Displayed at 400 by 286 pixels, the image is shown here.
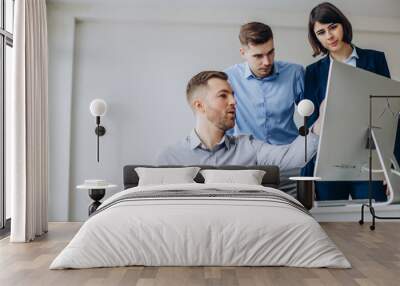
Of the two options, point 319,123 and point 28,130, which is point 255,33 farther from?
point 28,130

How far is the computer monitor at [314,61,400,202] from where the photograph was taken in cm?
583

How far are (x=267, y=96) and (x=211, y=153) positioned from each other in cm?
101

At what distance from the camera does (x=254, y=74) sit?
250 inches

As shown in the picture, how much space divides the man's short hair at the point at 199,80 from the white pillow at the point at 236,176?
1041mm

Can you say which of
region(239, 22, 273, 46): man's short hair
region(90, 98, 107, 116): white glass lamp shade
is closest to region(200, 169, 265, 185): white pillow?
region(90, 98, 107, 116): white glass lamp shade

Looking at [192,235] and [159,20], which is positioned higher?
[159,20]

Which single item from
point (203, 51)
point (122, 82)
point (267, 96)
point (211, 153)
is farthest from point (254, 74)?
point (122, 82)

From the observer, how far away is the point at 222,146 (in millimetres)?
6285

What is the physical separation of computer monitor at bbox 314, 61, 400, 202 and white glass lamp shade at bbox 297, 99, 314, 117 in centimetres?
18

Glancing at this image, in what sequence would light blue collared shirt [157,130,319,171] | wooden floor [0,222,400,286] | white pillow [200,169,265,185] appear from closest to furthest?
wooden floor [0,222,400,286], white pillow [200,169,265,185], light blue collared shirt [157,130,319,171]

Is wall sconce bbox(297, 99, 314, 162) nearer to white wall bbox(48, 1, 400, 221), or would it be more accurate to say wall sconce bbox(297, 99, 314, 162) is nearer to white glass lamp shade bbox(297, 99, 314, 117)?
white glass lamp shade bbox(297, 99, 314, 117)

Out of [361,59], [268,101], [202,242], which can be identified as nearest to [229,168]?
[268,101]

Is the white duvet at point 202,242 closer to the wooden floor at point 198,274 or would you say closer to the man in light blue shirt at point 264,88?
the wooden floor at point 198,274

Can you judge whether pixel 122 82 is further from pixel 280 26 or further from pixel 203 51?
pixel 280 26
